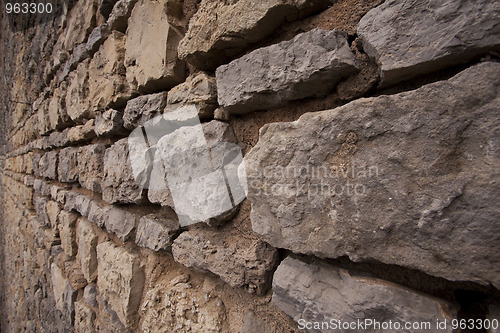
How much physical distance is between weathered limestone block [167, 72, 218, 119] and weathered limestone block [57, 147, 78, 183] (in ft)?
4.39

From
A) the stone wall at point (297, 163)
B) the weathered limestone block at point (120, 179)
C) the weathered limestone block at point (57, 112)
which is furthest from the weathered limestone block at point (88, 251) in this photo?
the weathered limestone block at point (57, 112)

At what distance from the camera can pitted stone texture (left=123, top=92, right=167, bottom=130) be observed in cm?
102

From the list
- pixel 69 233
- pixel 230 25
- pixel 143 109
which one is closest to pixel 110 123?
pixel 143 109

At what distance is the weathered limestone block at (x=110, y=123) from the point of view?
4.27 feet

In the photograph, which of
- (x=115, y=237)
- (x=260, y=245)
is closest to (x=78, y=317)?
(x=115, y=237)

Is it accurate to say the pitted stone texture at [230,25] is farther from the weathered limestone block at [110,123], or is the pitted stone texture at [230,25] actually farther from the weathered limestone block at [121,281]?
the weathered limestone block at [121,281]

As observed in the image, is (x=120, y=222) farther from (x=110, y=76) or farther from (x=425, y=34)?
(x=425, y=34)

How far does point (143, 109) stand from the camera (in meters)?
1.09

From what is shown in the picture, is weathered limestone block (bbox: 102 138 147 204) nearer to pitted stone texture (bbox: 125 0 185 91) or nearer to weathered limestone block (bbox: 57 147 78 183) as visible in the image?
pitted stone texture (bbox: 125 0 185 91)

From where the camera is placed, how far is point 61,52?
6.63 feet

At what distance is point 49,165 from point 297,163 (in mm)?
2594

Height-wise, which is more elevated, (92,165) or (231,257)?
(92,165)

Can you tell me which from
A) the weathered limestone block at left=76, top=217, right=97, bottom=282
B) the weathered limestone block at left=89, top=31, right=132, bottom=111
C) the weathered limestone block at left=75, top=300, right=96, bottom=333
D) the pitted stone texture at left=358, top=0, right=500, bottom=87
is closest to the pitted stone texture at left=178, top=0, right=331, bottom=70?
the pitted stone texture at left=358, top=0, right=500, bottom=87

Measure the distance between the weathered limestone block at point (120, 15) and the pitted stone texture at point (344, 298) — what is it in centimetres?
127
